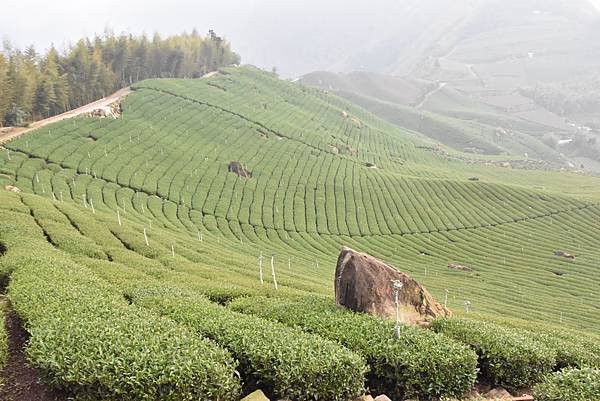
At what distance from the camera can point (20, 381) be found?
14781mm

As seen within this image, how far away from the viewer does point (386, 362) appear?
15.6m

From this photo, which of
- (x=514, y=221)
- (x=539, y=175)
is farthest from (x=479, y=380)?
(x=539, y=175)

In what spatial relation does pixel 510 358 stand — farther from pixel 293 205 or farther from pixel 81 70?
pixel 81 70

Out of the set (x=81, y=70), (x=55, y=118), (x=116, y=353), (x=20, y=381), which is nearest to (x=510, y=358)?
(x=116, y=353)

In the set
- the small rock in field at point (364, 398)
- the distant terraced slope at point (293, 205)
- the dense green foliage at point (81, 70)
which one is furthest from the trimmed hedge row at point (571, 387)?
the dense green foliage at point (81, 70)

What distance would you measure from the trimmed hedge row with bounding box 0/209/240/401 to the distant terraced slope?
10186mm

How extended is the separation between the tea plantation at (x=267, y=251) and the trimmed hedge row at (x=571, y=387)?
5.2 inches

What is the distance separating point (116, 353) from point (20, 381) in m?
4.48

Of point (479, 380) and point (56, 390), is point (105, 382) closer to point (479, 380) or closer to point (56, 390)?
point (56, 390)

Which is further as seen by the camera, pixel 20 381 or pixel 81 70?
pixel 81 70

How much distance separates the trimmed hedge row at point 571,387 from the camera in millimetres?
13156

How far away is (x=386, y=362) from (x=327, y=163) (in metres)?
108

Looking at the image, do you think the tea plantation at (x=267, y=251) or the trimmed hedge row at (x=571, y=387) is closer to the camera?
the trimmed hedge row at (x=571, y=387)

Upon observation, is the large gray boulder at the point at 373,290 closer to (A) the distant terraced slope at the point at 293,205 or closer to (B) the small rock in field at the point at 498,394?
(B) the small rock in field at the point at 498,394
